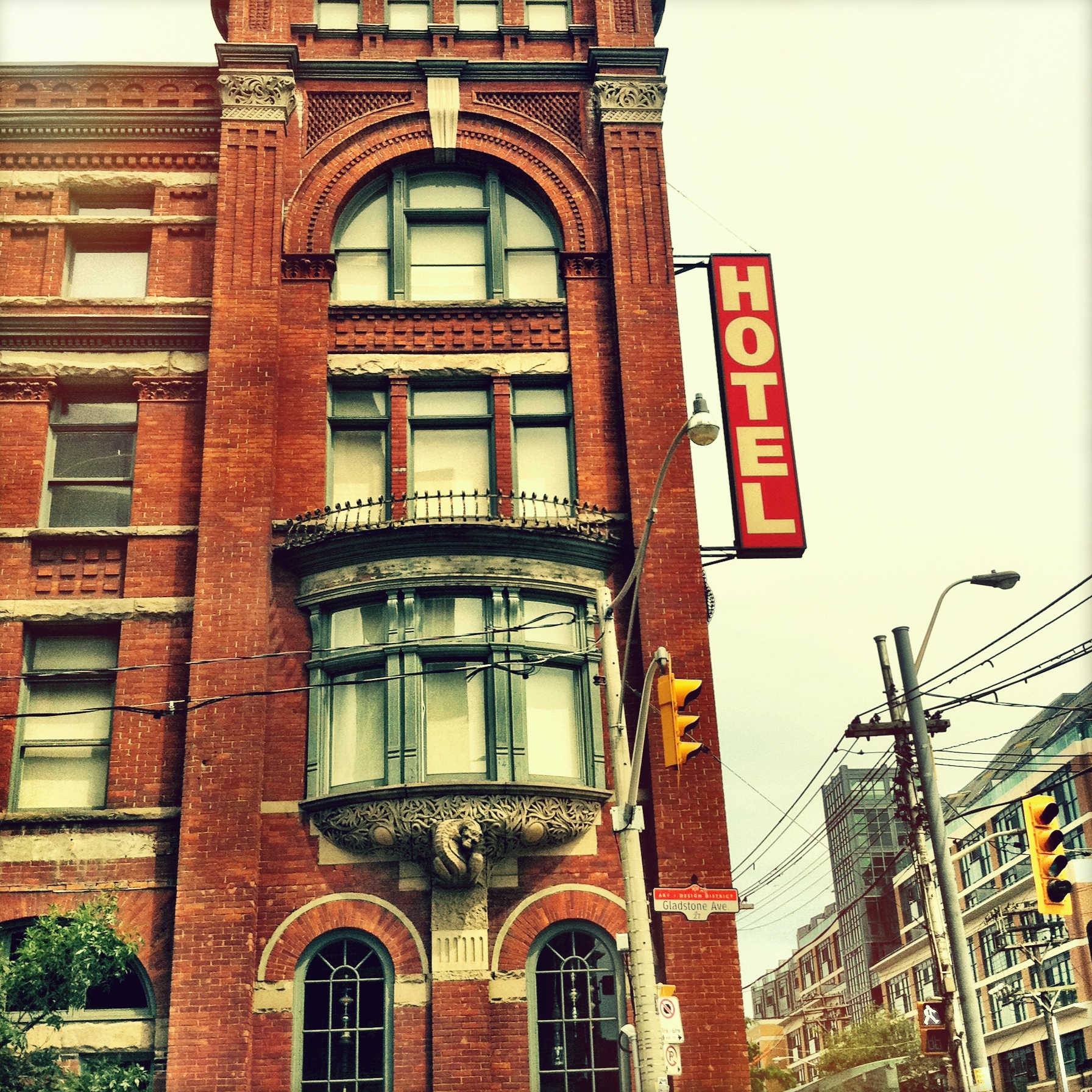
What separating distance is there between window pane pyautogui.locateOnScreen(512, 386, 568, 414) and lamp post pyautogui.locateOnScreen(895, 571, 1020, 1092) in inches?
276

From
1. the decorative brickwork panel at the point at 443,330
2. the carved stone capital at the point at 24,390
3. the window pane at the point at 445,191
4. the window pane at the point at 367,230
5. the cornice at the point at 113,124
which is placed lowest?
the carved stone capital at the point at 24,390

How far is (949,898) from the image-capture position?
61.4 ft

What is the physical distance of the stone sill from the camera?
64.4 ft

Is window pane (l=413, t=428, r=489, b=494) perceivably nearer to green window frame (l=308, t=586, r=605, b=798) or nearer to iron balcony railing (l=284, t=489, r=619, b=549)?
A: iron balcony railing (l=284, t=489, r=619, b=549)

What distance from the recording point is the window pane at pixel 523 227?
2436cm

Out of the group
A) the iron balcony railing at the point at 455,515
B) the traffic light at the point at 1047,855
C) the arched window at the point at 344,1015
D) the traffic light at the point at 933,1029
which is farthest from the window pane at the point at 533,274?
the traffic light at the point at 933,1029

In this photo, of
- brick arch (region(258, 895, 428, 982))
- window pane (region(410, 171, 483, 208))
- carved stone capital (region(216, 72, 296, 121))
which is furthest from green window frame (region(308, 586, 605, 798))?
carved stone capital (region(216, 72, 296, 121))

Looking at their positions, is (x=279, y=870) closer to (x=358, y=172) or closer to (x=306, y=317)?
(x=306, y=317)

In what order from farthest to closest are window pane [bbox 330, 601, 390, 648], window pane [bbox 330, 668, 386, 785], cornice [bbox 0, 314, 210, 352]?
cornice [bbox 0, 314, 210, 352] → window pane [bbox 330, 601, 390, 648] → window pane [bbox 330, 668, 386, 785]

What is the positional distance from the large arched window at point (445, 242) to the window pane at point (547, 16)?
3.65 m

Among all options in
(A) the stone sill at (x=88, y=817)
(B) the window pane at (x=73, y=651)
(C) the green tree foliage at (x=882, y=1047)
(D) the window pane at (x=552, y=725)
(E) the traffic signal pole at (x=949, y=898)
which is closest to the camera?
(E) the traffic signal pole at (x=949, y=898)

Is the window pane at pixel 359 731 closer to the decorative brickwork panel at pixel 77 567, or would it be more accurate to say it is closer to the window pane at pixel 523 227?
the decorative brickwork panel at pixel 77 567

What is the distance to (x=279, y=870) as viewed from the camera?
1939cm

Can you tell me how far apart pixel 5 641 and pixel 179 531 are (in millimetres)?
3214
